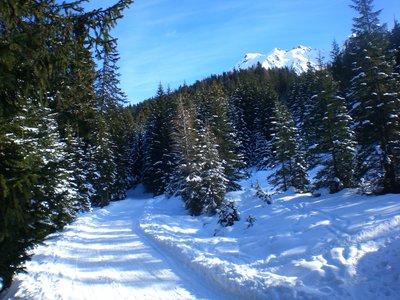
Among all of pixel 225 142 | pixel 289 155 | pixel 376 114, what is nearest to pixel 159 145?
pixel 225 142

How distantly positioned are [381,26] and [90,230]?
21.0 meters

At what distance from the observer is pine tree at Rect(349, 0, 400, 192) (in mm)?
16359

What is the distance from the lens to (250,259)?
1068 centimetres

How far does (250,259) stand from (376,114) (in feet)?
35.8

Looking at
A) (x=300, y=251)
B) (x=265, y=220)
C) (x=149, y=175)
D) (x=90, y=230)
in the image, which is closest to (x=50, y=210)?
(x=300, y=251)

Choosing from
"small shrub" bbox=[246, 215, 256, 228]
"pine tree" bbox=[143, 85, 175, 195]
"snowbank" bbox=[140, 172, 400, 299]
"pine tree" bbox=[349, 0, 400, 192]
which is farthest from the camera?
"pine tree" bbox=[143, 85, 175, 195]

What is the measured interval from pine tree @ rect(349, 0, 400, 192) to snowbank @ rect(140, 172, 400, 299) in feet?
5.95

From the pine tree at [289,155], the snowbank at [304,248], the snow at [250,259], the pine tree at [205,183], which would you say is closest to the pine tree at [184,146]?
the pine tree at [205,183]

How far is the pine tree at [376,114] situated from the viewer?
16.4 meters

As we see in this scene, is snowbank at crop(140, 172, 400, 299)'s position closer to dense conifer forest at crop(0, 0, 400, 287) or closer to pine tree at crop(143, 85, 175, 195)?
dense conifer forest at crop(0, 0, 400, 287)

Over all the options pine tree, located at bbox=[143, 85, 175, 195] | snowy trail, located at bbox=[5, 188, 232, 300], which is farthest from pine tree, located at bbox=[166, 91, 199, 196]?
pine tree, located at bbox=[143, 85, 175, 195]

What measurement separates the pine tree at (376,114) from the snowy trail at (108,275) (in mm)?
11802

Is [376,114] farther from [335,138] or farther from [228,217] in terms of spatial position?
[228,217]

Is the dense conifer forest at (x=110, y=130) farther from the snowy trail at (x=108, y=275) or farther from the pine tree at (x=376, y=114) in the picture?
the snowy trail at (x=108, y=275)
